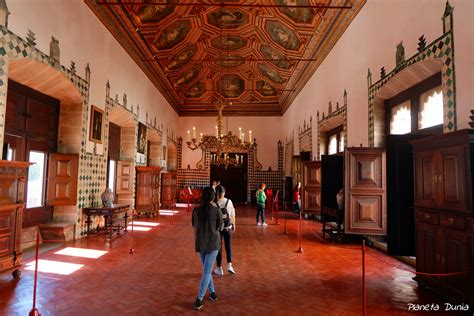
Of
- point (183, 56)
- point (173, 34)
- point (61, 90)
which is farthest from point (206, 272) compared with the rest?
point (183, 56)

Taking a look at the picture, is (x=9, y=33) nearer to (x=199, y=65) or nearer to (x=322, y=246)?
(x=322, y=246)

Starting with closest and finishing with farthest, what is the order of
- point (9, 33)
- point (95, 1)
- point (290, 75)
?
point (9, 33)
point (95, 1)
point (290, 75)

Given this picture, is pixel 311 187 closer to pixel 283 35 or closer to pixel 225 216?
pixel 225 216

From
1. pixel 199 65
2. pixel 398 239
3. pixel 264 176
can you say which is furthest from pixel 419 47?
pixel 264 176

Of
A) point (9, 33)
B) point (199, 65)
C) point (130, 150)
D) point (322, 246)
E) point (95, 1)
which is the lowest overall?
point (322, 246)

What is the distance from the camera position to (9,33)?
516cm

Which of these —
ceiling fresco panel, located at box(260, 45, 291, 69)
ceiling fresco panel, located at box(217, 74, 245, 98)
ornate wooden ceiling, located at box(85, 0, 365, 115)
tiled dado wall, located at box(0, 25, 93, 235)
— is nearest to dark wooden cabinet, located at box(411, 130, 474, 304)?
ornate wooden ceiling, located at box(85, 0, 365, 115)

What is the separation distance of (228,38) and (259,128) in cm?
844

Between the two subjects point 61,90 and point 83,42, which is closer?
point 61,90

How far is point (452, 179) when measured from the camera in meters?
3.78

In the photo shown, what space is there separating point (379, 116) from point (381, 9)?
2.39 m

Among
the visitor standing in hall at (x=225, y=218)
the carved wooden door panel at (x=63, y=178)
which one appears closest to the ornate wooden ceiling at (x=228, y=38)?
the carved wooden door panel at (x=63, y=178)

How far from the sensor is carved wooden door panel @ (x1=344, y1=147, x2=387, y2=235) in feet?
20.7

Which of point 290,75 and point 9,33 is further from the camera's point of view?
point 290,75
